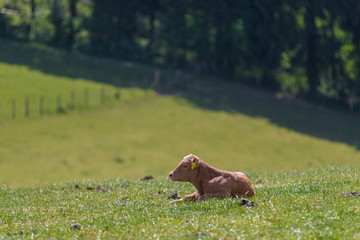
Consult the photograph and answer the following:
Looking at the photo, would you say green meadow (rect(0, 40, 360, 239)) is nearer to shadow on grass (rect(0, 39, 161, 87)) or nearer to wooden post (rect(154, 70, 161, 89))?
shadow on grass (rect(0, 39, 161, 87))

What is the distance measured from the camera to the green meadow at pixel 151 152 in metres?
16.7

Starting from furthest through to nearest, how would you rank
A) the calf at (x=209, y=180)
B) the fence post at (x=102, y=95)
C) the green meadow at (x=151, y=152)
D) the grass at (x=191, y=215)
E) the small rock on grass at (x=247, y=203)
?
the fence post at (x=102, y=95), the calf at (x=209, y=180), the small rock on grass at (x=247, y=203), the green meadow at (x=151, y=152), the grass at (x=191, y=215)

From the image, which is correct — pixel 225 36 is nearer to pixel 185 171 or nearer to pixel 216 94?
pixel 216 94

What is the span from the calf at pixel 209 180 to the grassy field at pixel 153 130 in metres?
37.5

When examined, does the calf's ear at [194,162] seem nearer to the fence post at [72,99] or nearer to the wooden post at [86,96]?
the fence post at [72,99]

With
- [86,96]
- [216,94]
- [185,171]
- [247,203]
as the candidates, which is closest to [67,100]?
[86,96]

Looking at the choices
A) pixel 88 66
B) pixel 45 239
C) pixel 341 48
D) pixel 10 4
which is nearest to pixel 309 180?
pixel 45 239

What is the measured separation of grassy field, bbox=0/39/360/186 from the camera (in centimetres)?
6488

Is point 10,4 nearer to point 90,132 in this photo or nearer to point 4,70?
point 4,70

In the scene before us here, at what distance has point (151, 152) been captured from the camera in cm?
7012

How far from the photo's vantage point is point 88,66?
9631 centimetres

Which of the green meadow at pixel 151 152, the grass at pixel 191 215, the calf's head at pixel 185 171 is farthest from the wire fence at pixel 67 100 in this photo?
the calf's head at pixel 185 171

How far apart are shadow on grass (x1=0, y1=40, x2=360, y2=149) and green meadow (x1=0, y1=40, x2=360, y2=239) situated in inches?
6.5

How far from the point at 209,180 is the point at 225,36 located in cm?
7154
